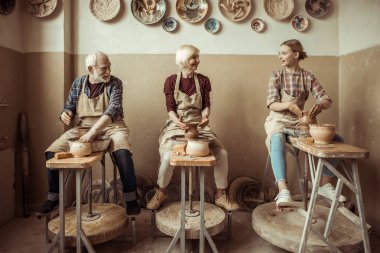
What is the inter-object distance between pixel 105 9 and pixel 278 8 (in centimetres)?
217

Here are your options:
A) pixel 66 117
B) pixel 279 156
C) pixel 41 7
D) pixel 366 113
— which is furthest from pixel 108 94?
pixel 366 113

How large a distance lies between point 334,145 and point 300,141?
0.86ft

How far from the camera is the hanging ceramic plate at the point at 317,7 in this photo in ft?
12.1

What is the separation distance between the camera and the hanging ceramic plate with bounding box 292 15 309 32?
370 centimetres

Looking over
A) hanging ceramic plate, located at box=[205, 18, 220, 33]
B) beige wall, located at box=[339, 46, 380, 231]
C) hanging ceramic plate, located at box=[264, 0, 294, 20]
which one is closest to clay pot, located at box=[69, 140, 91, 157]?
hanging ceramic plate, located at box=[205, 18, 220, 33]

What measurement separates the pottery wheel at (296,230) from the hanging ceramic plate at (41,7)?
327cm

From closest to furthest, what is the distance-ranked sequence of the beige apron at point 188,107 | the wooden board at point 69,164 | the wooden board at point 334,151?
the wooden board at point 334,151
the wooden board at point 69,164
the beige apron at point 188,107

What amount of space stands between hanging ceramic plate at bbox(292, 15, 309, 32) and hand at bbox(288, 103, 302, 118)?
1.38 m

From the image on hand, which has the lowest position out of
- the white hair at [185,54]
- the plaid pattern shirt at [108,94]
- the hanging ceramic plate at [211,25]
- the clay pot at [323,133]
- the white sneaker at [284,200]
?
the white sneaker at [284,200]

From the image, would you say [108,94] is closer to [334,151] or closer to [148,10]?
[148,10]

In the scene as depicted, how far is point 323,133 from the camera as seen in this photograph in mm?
2324

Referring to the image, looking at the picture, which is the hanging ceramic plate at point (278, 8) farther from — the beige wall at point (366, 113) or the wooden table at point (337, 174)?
the wooden table at point (337, 174)

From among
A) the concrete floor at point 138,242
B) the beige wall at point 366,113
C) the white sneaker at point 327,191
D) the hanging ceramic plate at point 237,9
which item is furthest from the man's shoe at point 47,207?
the beige wall at point 366,113

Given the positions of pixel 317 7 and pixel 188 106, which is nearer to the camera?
pixel 188 106
